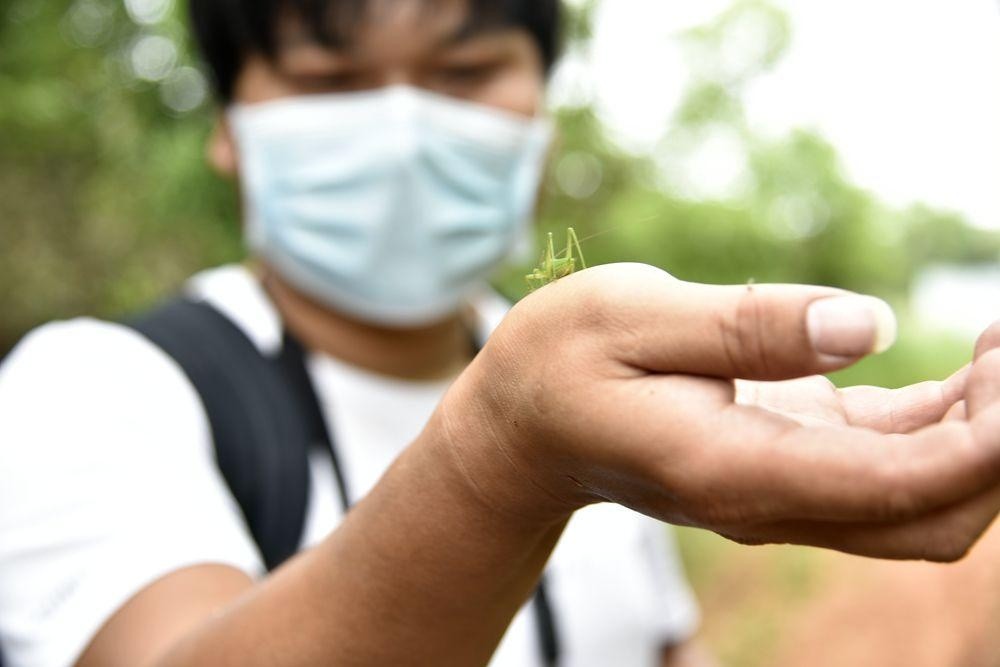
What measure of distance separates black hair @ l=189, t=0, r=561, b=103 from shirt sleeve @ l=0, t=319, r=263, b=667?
3.45 feet

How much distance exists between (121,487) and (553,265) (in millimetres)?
1011

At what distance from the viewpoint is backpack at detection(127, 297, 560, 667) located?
1909mm

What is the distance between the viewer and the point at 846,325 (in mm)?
874

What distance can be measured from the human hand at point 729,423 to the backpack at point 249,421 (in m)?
0.97

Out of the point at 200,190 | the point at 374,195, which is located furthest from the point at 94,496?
the point at 200,190

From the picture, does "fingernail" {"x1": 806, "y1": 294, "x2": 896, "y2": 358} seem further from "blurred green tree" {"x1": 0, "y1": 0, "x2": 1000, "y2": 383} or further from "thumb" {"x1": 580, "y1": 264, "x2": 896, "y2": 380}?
"blurred green tree" {"x1": 0, "y1": 0, "x2": 1000, "y2": 383}

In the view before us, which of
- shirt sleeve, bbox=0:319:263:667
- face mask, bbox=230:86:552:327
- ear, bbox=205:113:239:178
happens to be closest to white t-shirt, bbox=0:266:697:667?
shirt sleeve, bbox=0:319:263:667

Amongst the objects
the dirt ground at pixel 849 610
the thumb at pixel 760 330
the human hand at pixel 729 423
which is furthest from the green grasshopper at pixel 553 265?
the dirt ground at pixel 849 610

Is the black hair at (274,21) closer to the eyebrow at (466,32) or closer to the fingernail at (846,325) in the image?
the eyebrow at (466,32)

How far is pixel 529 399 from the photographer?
40.8 inches

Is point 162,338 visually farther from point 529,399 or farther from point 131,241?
point 131,241

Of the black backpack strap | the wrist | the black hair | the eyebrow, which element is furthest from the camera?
the eyebrow

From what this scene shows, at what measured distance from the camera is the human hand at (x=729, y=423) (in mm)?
854

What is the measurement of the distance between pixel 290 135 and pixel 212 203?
4768 millimetres
